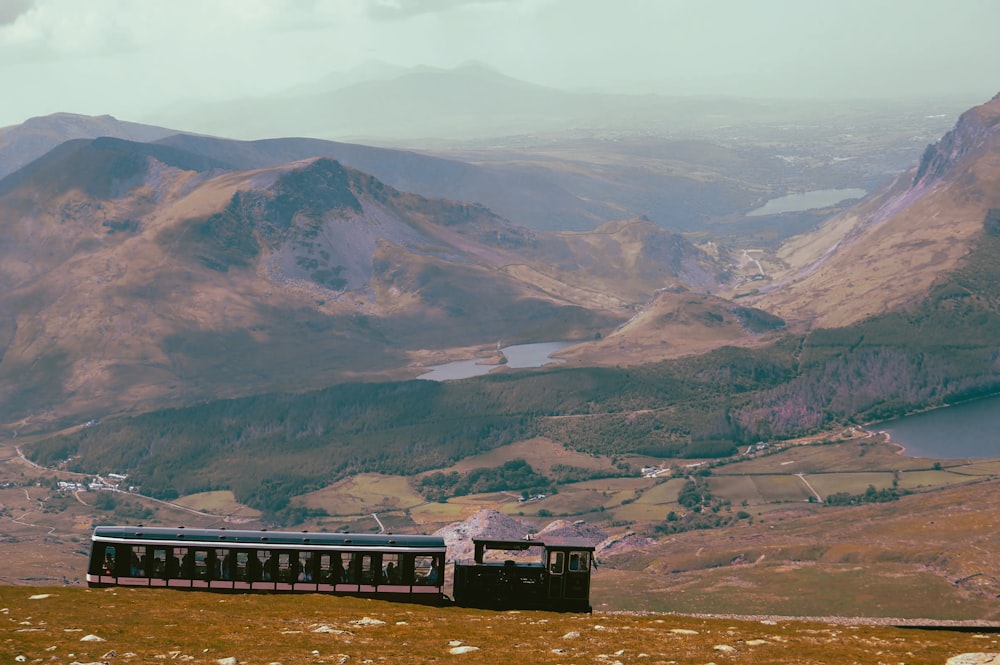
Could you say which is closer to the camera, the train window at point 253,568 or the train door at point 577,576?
the train door at point 577,576

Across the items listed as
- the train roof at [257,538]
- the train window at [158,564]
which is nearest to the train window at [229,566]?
the train roof at [257,538]

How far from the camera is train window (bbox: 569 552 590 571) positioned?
11262 cm

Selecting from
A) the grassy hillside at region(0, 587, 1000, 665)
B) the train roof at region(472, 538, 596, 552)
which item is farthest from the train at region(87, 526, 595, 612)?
the grassy hillside at region(0, 587, 1000, 665)

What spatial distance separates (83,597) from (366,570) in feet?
78.5

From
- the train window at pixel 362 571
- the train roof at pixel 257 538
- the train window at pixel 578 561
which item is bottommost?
the train window at pixel 362 571

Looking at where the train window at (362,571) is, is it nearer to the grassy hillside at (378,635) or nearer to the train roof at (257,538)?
the train roof at (257,538)

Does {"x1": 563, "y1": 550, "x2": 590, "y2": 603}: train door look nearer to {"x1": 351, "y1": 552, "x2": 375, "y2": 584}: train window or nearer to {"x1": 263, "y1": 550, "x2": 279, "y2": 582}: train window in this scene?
{"x1": 351, "y1": 552, "x2": 375, "y2": 584}: train window

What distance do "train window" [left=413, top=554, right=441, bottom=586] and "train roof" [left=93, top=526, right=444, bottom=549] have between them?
1.14m

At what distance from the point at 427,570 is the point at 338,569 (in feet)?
25.6

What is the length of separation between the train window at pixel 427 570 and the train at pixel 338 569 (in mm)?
87

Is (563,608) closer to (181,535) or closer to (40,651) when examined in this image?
(181,535)

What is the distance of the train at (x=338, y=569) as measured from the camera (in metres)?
113

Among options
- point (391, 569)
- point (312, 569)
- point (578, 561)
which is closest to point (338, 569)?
point (312, 569)

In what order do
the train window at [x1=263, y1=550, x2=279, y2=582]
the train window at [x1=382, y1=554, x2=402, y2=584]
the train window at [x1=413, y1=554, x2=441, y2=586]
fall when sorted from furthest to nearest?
the train window at [x1=413, y1=554, x2=441, y2=586]
the train window at [x1=382, y1=554, x2=402, y2=584]
the train window at [x1=263, y1=550, x2=279, y2=582]
